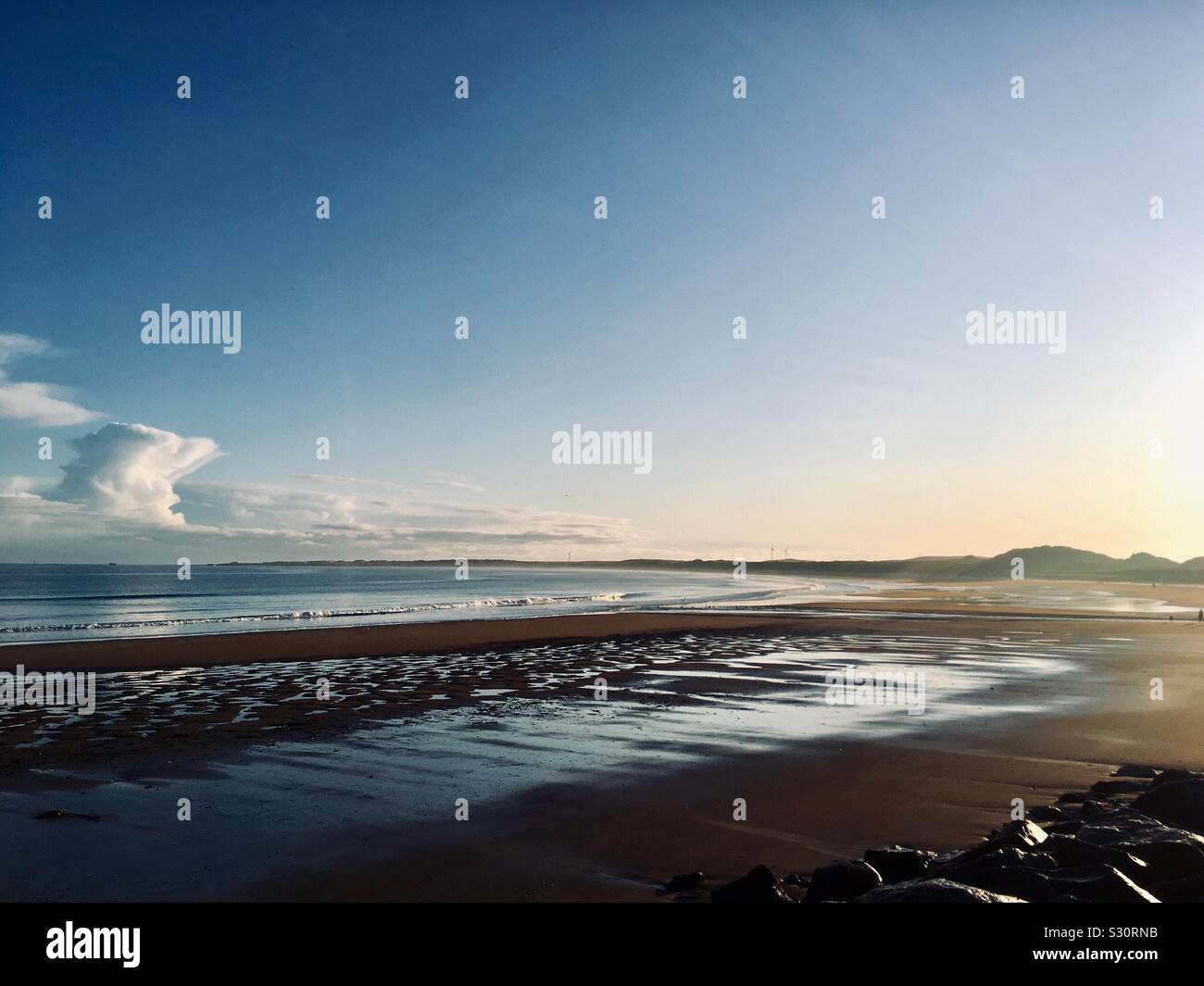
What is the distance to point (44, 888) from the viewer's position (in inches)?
297

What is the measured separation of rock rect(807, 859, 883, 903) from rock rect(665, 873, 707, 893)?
112cm

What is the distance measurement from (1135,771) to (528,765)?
9.07 meters

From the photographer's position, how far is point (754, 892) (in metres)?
6.95

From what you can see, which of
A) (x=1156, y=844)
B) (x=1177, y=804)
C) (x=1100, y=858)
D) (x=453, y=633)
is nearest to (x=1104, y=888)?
(x=1100, y=858)

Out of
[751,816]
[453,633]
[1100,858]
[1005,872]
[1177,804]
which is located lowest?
[453,633]

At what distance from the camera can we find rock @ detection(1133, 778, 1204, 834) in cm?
896

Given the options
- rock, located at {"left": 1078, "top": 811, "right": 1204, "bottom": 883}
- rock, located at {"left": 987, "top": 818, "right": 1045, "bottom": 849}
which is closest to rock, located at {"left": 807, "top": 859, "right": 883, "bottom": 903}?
rock, located at {"left": 987, "top": 818, "right": 1045, "bottom": 849}

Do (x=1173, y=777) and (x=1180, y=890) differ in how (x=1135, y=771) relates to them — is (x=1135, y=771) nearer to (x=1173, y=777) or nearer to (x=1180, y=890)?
(x=1173, y=777)

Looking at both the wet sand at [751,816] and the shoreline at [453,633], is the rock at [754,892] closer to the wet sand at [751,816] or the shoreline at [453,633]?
the wet sand at [751,816]

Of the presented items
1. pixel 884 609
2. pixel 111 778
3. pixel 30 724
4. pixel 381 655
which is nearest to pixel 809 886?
pixel 111 778

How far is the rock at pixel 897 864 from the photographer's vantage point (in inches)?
287

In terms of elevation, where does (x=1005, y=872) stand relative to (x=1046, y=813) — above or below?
above

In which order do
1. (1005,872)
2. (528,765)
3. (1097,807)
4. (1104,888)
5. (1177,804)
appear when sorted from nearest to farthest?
(1104,888) < (1005,872) < (1177,804) < (1097,807) < (528,765)

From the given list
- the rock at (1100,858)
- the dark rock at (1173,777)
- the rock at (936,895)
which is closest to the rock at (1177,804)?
the dark rock at (1173,777)
